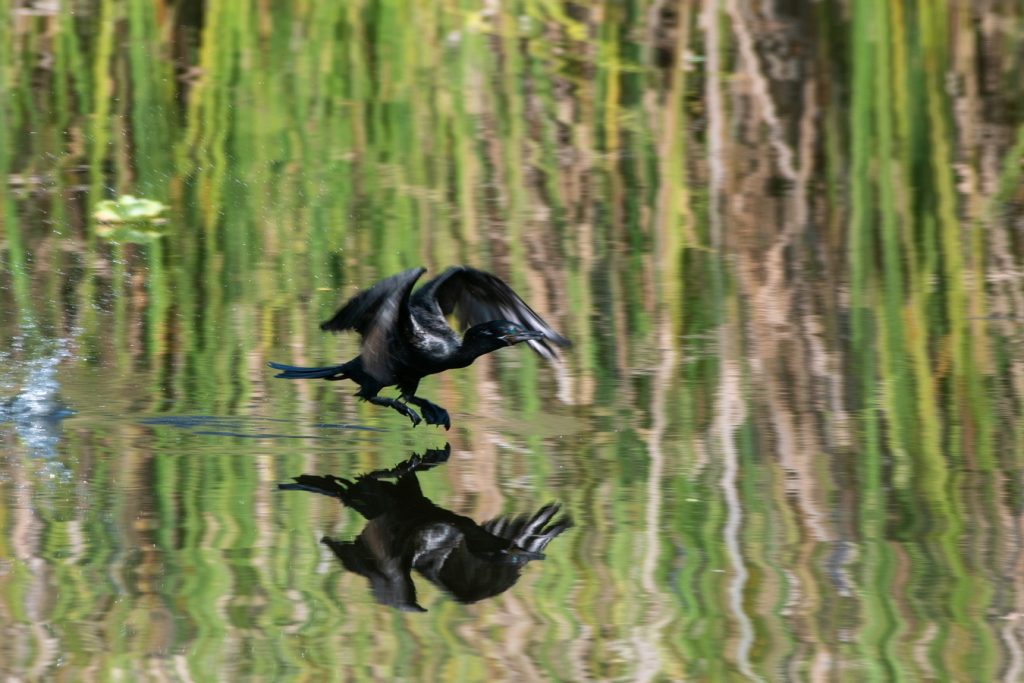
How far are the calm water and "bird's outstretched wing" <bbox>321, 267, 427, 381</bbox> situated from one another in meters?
0.22

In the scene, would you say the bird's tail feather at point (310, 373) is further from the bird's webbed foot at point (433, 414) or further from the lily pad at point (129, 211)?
the lily pad at point (129, 211)

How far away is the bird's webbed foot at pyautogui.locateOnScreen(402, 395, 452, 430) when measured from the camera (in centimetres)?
504

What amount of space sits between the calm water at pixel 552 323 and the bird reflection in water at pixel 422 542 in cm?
5

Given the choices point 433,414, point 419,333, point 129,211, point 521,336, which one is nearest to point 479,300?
point 419,333

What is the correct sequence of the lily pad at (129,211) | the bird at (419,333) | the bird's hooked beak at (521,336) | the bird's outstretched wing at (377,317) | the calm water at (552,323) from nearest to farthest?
the calm water at (552,323) → the bird's outstretched wing at (377,317) → the bird at (419,333) → the bird's hooked beak at (521,336) → the lily pad at (129,211)

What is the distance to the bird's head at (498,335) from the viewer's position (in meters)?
5.10

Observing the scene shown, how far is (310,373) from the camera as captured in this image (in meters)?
5.27

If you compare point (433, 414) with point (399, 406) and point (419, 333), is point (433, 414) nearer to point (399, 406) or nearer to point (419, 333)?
point (399, 406)

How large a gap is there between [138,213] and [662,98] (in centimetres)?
326

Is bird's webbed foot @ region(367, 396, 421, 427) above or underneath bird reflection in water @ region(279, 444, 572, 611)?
above

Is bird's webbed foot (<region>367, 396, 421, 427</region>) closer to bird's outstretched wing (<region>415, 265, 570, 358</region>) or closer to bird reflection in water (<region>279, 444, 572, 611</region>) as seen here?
bird's outstretched wing (<region>415, 265, 570, 358</region>)

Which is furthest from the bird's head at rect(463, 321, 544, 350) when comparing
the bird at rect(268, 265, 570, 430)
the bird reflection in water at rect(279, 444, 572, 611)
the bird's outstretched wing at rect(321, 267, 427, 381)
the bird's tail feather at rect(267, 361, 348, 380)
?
the bird reflection in water at rect(279, 444, 572, 611)

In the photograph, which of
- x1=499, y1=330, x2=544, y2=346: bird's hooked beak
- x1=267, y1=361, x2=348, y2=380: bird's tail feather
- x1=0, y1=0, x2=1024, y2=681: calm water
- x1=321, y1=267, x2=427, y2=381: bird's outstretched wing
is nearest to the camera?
x1=0, y1=0, x2=1024, y2=681: calm water

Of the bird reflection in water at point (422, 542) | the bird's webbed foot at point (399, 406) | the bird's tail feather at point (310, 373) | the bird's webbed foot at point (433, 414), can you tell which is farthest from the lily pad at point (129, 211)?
the bird reflection in water at point (422, 542)
